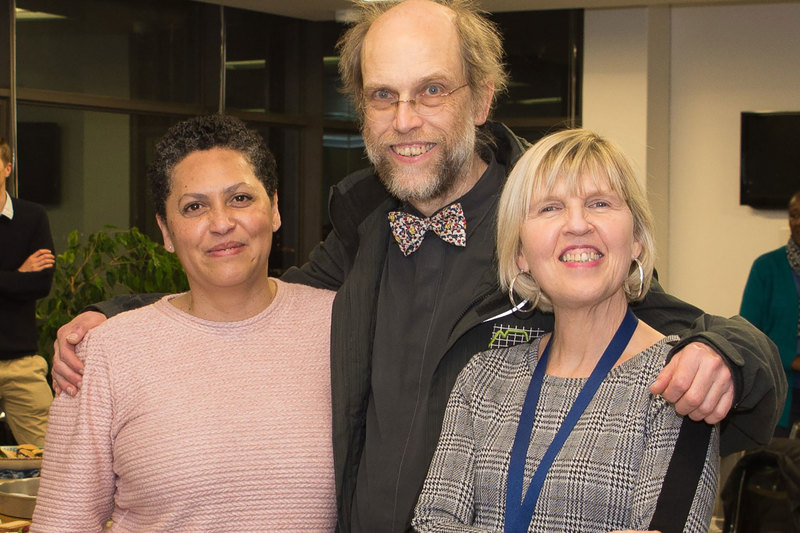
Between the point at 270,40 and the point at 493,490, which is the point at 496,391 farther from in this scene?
the point at 270,40

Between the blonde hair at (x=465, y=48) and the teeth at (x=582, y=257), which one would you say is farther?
the blonde hair at (x=465, y=48)

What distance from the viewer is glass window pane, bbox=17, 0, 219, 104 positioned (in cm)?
704

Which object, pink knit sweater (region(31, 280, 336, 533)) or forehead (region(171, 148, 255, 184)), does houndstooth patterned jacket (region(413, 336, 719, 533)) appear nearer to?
pink knit sweater (region(31, 280, 336, 533))

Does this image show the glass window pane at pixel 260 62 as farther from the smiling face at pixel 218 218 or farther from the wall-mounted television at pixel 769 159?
the smiling face at pixel 218 218

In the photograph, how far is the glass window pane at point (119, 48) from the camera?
704cm

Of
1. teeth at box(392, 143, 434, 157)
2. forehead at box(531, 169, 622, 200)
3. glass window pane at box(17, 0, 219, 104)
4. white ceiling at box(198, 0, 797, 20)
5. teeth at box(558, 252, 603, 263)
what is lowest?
teeth at box(558, 252, 603, 263)

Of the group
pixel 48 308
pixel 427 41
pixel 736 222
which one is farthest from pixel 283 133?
pixel 427 41

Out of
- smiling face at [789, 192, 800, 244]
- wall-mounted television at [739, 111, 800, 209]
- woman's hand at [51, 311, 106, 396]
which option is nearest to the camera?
woman's hand at [51, 311, 106, 396]

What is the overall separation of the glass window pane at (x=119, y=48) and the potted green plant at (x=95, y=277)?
1587 mm


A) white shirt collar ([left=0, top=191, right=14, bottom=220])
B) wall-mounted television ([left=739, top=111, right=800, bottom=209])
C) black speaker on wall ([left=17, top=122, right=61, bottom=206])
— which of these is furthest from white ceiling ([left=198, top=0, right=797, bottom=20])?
white shirt collar ([left=0, top=191, right=14, bottom=220])

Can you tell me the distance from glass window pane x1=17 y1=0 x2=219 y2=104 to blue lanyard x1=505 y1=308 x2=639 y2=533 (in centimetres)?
620

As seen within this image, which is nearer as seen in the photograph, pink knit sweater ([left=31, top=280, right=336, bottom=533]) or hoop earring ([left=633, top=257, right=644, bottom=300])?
hoop earring ([left=633, top=257, right=644, bottom=300])

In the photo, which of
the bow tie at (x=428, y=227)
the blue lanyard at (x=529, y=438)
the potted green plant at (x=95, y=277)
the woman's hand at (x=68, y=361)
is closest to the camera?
the blue lanyard at (x=529, y=438)

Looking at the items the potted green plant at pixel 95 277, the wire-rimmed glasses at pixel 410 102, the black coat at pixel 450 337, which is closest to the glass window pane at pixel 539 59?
the potted green plant at pixel 95 277
